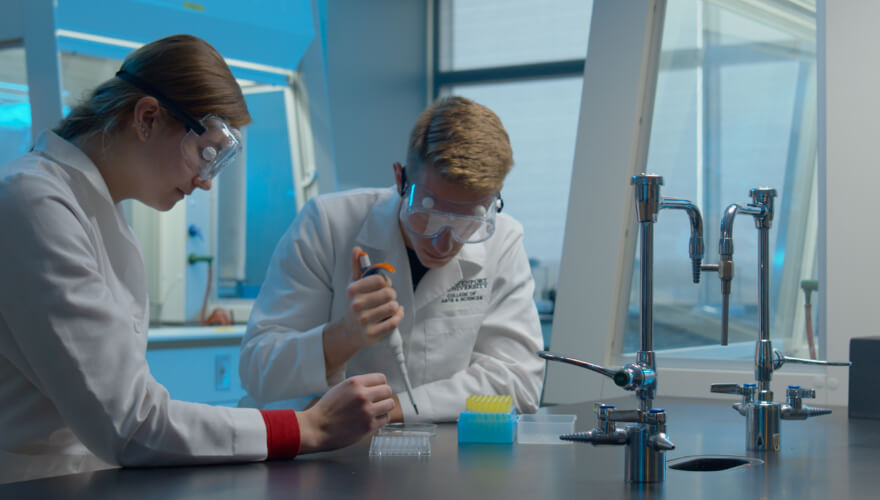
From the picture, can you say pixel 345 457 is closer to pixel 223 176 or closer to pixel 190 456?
pixel 190 456

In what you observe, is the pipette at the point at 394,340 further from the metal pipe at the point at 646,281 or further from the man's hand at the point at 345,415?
the metal pipe at the point at 646,281

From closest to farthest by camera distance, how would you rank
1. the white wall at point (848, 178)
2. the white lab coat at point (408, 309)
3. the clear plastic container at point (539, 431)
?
the clear plastic container at point (539, 431) < the white lab coat at point (408, 309) < the white wall at point (848, 178)

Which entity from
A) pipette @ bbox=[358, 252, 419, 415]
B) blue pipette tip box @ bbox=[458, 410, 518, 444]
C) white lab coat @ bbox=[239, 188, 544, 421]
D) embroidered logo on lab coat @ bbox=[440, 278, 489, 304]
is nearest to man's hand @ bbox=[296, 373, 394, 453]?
blue pipette tip box @ bbox=[458, 410, 518, 444]

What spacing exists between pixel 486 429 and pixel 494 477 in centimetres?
31

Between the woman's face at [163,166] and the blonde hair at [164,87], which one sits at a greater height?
the blonde hair at [164,87]

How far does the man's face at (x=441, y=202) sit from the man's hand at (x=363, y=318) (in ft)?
0.68

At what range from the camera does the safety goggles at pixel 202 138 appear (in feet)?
4.66

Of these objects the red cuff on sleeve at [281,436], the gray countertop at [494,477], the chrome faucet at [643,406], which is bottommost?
the gray countertop at [494,477]

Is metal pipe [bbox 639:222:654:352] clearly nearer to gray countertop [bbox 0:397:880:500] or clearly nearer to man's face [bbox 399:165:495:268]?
gray countertop [bbox 0:397:880:500]

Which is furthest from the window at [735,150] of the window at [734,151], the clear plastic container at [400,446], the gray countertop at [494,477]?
the clear plastic container at [400,446]

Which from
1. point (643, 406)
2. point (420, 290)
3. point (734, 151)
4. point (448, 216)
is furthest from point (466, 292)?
point (734, 151)

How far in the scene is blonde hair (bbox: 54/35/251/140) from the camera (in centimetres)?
142

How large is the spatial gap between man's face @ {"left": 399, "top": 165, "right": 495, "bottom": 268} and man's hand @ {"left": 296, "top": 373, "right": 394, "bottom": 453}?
51 centimetres

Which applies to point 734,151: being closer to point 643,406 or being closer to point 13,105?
point 643,406
